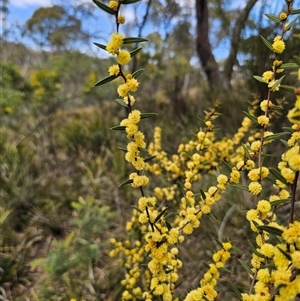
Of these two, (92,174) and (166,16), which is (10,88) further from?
(166,16)

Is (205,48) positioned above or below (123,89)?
above

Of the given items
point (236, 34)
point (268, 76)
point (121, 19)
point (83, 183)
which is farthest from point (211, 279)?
point (236, 34)

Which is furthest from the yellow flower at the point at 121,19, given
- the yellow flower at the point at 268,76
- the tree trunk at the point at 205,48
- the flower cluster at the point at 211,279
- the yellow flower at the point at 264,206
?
the tree trunk at the point at 205,48

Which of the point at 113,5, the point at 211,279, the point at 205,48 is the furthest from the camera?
the point at 205,48

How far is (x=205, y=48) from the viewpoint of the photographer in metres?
6.04

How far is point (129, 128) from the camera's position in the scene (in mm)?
845

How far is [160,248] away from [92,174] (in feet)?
11.0

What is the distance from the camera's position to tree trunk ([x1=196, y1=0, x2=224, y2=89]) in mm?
5716

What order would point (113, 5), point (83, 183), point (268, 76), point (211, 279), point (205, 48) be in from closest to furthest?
point (113, 5), point (268, 76), point (211, 279), point (83, 183), point (205, 48)

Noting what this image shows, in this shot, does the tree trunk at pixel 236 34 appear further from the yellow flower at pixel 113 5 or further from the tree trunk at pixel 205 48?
the yellow flower at pixel 113 5

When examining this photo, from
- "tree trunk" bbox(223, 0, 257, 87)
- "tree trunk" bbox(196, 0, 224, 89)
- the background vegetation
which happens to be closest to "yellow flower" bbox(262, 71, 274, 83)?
the background vegetation

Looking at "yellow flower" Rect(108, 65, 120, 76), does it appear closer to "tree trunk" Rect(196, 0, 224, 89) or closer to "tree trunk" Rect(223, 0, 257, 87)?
"tree trunk" Rect(223, 0, 257, 87)

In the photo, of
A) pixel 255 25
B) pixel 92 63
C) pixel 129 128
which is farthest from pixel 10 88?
pixel 92 63

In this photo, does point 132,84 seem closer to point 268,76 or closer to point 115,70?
point 115,70
